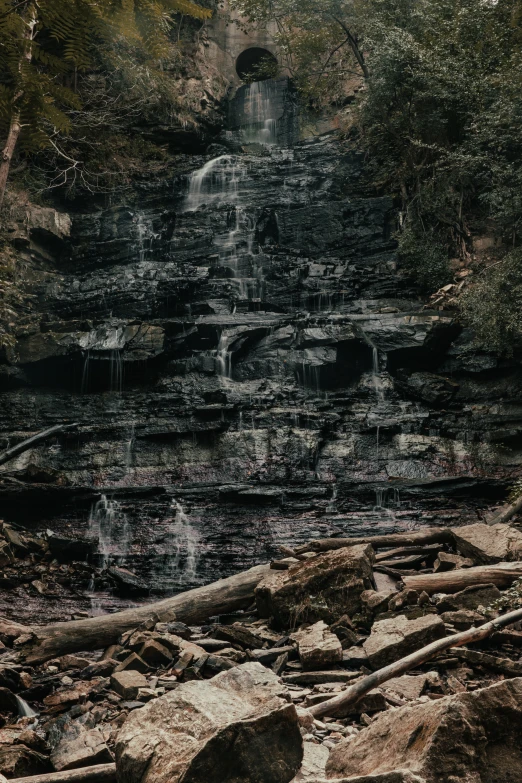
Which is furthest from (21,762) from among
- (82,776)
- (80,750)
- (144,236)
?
(144,236)

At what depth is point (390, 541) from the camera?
26.7 ft

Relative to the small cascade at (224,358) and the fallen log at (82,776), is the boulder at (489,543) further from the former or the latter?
the small cascade at (224,358)

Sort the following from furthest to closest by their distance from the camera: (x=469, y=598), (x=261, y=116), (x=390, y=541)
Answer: (x=261, y=116), (x=390, y=541), (x=469, y=598)

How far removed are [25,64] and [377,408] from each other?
14.3 meters

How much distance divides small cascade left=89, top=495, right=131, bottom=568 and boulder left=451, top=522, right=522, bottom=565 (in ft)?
21.5

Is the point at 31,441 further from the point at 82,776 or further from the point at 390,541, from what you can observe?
the point at 82,776

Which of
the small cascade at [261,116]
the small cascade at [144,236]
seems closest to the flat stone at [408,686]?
the small cascade at [144,236]

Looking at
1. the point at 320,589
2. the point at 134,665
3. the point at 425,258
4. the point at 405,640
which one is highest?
the point at 425,258

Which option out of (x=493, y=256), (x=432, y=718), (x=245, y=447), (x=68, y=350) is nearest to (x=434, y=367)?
(x=493, y=256)

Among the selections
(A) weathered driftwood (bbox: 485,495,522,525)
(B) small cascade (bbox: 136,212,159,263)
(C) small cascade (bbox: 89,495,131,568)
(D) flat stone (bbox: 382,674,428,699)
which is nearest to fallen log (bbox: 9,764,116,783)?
(D) flat stone (bbox: 382,674,428,699)

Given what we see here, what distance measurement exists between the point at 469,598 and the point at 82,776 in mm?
3868

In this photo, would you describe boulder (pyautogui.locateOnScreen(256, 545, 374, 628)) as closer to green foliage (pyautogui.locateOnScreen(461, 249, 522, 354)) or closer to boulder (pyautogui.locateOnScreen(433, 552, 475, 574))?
boulder (pyautogui.locateOnScreen(433, 552, 475, 574))

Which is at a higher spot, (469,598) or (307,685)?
(469,598)

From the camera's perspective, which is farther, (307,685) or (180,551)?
(180,551)
